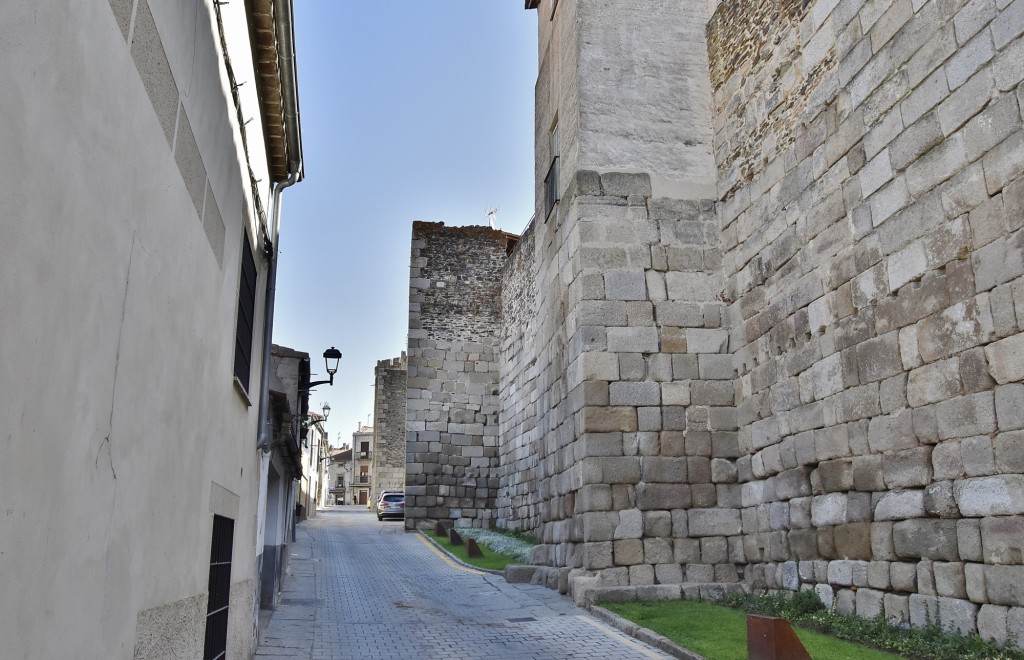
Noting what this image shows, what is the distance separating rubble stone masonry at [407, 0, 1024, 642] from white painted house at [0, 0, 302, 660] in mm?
4964

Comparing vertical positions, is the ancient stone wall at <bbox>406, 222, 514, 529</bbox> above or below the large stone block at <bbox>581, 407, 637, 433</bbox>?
above

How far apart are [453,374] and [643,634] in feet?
40.3

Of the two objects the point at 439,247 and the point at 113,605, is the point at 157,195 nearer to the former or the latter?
the point at 113,605

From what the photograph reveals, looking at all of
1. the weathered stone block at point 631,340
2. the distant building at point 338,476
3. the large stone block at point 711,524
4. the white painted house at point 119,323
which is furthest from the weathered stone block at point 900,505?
the distant building at point 338,476

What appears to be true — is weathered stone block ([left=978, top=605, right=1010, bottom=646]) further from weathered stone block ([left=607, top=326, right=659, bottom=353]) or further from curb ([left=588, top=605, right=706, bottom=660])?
weathered stone block ([left=607, top=326, right=659, bottom=353])

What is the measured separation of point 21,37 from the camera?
1822 mm

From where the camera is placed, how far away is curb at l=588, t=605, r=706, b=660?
6.36 m

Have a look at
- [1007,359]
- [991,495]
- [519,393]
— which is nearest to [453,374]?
[519,393]

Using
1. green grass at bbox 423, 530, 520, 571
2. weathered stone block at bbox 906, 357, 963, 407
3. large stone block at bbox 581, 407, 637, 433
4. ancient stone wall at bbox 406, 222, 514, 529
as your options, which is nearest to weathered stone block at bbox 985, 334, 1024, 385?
weathered stone block at bbox 906, 357, 963, 407

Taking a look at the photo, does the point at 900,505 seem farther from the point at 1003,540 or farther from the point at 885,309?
the point at 885,309

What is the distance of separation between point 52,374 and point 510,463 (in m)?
14.6

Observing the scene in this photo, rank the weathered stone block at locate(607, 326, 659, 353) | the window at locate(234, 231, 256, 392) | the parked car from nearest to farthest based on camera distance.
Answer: the window at locate(234, 231, 256, 392), the weathered stone block at locate(607, 326, 659, 353), the parked car

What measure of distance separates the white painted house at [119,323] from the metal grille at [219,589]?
24mm

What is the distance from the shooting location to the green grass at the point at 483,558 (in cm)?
1225
